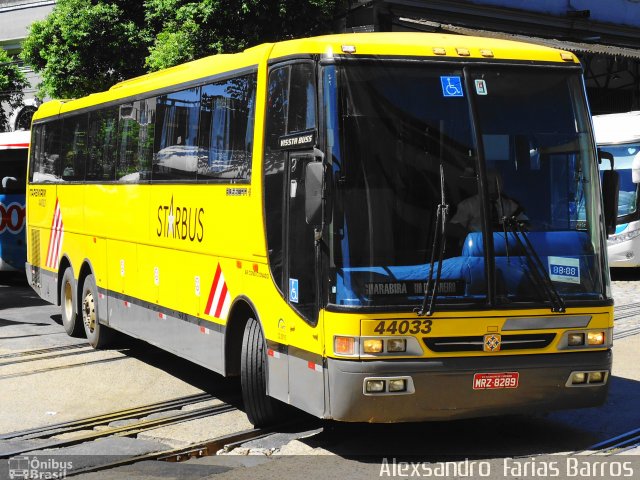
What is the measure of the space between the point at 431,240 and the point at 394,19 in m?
18.9

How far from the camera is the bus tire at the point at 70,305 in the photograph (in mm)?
14281

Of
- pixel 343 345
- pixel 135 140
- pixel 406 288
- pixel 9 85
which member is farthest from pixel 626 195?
pixel 9 85

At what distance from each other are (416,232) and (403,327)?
26.3 inches

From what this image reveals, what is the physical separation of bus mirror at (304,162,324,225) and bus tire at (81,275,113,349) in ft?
21.1

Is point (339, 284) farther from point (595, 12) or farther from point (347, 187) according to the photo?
point (595, 12)

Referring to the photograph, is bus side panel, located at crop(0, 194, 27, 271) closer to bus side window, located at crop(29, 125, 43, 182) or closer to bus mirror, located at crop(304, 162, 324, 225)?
bus side window, located at crop(29, 125, 43, 182)

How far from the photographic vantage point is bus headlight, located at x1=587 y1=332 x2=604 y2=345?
25.9 ft

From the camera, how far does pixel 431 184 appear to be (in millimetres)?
7652

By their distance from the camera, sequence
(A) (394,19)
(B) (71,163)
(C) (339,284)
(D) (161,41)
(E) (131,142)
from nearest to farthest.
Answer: (C) (339,284), (E) (131,142), (B) (71,163), (D) (161,41), (A) (394,19)

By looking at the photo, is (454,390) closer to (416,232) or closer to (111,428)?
(416,232)

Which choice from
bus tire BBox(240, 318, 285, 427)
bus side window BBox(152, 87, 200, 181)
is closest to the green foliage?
bus side window BBox(152, 87, 200, 181)

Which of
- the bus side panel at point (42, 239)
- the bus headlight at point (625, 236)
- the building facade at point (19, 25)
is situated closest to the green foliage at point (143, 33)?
the bus side panel at point (42, 239)

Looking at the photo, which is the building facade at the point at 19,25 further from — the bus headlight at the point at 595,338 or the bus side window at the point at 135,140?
the bus headlight at the point at 595,338

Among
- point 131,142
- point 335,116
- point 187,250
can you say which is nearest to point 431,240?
point 335,116
